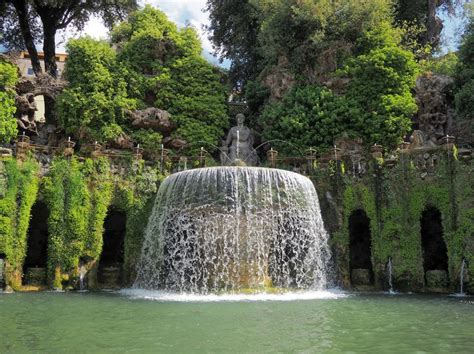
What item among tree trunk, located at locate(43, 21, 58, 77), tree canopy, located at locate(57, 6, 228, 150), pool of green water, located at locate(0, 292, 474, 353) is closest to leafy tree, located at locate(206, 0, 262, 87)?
tree canopy, located at locate(57, 6, 228, 150)

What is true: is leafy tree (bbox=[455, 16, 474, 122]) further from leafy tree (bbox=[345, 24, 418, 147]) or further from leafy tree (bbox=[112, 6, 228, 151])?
leafy tree (bbox=[112, 6, 228, 151])

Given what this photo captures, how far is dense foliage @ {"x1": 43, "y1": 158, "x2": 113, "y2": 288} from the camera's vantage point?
52.9 ft

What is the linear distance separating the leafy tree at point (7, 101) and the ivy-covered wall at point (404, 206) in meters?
12.5

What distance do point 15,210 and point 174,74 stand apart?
36.4 ft

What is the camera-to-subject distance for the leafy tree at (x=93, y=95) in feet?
71.4

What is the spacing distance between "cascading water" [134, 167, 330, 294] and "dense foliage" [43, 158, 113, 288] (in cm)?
235

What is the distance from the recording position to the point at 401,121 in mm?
20562

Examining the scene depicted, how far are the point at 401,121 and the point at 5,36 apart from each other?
2448cm

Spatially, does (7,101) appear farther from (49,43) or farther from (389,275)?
(389,275)

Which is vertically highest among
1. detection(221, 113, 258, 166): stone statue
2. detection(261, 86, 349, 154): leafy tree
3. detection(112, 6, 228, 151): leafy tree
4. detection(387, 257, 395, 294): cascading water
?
detection(112, 6, 228, 151): leafy tree

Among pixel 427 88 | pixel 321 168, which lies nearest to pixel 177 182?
pixel 321 168

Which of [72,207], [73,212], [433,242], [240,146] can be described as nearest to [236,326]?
[73,212]

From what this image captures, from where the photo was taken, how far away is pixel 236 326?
8.16 meters

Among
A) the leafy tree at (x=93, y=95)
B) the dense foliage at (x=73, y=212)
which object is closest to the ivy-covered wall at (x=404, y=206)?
the dense foliage at (x=73, y=212)
